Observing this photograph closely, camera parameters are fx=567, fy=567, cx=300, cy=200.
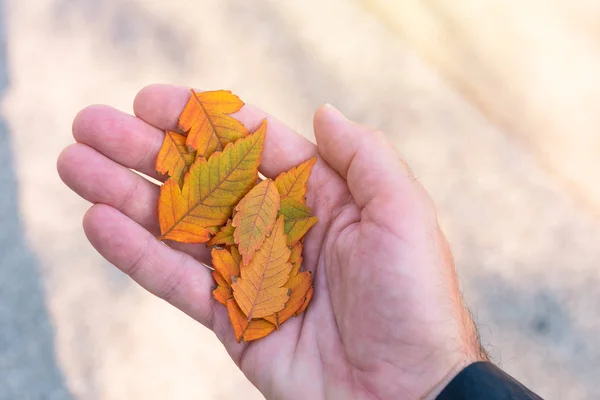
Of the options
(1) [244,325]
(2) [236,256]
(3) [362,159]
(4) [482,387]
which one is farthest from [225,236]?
(4) [482,387]

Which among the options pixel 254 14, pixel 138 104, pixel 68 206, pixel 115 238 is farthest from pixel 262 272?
pixel 254 14

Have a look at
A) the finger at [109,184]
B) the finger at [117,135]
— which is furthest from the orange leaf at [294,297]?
the finger at [117,135]

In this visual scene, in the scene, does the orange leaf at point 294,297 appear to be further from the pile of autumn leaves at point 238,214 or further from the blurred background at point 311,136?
the blurred background at point 311,136

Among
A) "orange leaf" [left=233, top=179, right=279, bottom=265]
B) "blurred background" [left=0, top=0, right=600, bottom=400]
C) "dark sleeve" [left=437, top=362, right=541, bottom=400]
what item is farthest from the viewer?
"blurred background" [left=0, top=0, right=600, bottom=400]

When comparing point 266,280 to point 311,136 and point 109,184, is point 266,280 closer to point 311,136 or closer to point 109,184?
point 109,184

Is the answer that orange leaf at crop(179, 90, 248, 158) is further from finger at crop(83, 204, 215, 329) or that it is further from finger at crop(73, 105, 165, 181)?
finger at crop(83, 204, 215, 329)

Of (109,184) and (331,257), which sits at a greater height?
(331,257)

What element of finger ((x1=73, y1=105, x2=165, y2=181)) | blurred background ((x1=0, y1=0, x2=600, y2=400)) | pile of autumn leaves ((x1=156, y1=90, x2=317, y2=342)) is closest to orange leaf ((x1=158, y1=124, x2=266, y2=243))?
pile of autumn leaves ((x1=156, y1=90, x2=317, y2=342))
